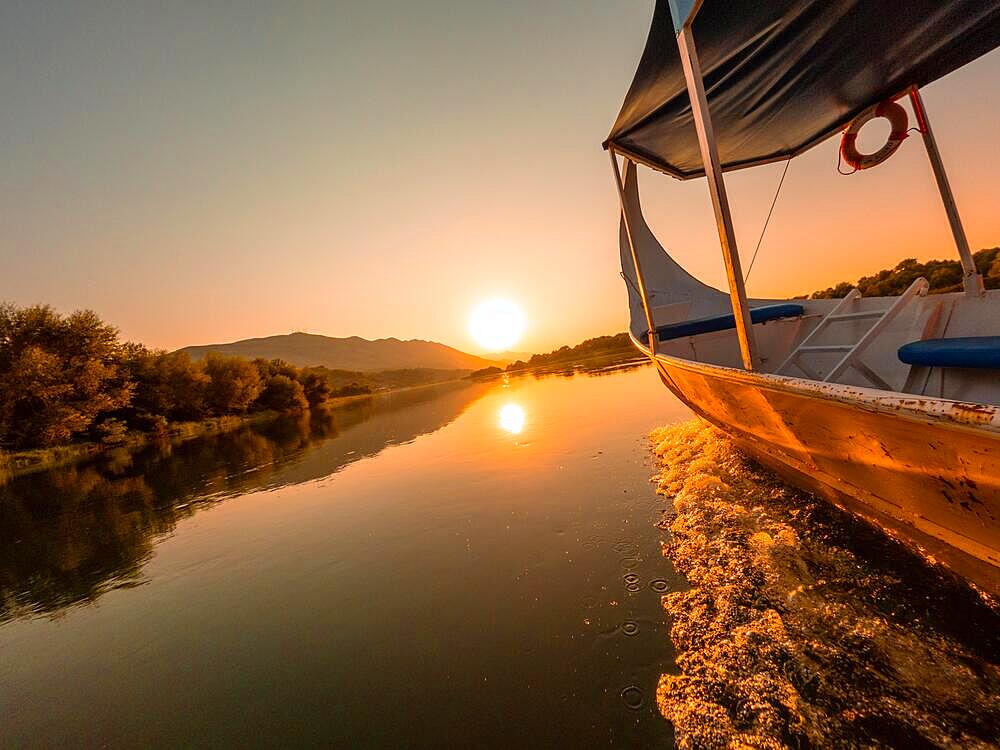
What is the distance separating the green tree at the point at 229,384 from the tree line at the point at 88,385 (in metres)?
0.10

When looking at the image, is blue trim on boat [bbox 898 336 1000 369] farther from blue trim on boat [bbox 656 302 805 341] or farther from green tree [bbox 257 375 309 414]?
green tree [bbox 257 375 309 414]

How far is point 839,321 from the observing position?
4.72 m

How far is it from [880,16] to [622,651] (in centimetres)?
636

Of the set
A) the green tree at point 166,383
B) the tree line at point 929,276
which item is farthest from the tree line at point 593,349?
the green tree at point 166,383

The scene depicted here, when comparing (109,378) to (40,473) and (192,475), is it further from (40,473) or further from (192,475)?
(192,475)

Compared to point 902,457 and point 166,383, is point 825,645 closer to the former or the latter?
point 902,457

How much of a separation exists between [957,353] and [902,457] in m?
1.56

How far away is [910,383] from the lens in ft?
10.7

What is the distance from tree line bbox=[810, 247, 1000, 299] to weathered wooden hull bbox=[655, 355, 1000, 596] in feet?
64.8

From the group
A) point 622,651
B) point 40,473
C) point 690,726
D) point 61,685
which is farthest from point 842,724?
point 40,473

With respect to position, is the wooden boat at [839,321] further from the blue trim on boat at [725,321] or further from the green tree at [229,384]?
the green tree at [229,384]

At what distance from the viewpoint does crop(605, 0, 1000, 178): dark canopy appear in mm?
3639

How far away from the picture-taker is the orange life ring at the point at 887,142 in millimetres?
4590

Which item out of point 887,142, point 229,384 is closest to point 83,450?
point 229,384
